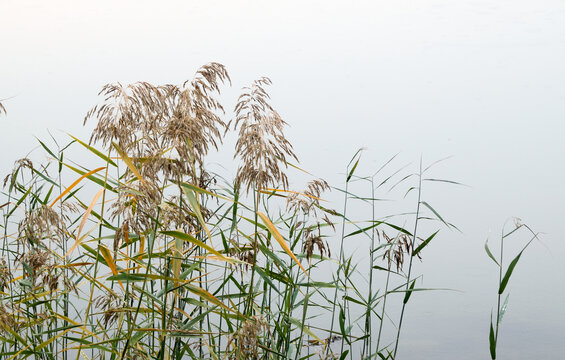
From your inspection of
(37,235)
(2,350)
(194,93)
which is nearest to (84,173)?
(194,93)

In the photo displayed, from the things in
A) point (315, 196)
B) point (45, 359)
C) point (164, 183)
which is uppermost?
point (315, 196)

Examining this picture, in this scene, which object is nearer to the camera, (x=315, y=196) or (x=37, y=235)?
(x=315, y=196)

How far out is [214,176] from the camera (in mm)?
1867

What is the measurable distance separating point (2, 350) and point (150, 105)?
1062 millimetres

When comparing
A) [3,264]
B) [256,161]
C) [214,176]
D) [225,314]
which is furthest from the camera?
[3,264]

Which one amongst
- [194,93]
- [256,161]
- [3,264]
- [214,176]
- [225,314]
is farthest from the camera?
[3,264]

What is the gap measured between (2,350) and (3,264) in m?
0.29

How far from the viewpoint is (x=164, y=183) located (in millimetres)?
1481

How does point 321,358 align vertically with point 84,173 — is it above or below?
below

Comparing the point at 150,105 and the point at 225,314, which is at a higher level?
the point at 150,105

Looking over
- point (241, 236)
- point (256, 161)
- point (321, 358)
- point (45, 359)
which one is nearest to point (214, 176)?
point (241, 236)

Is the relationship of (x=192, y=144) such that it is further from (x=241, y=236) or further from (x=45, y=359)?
(x=45, y=359)

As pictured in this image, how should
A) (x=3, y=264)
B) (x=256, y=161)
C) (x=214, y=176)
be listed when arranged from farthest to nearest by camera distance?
1. (x=3, y=264)
2. (x=214, y=176)
3. (x=256, y=161)

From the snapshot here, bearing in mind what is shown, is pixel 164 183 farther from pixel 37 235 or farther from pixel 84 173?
pixel 37 235
